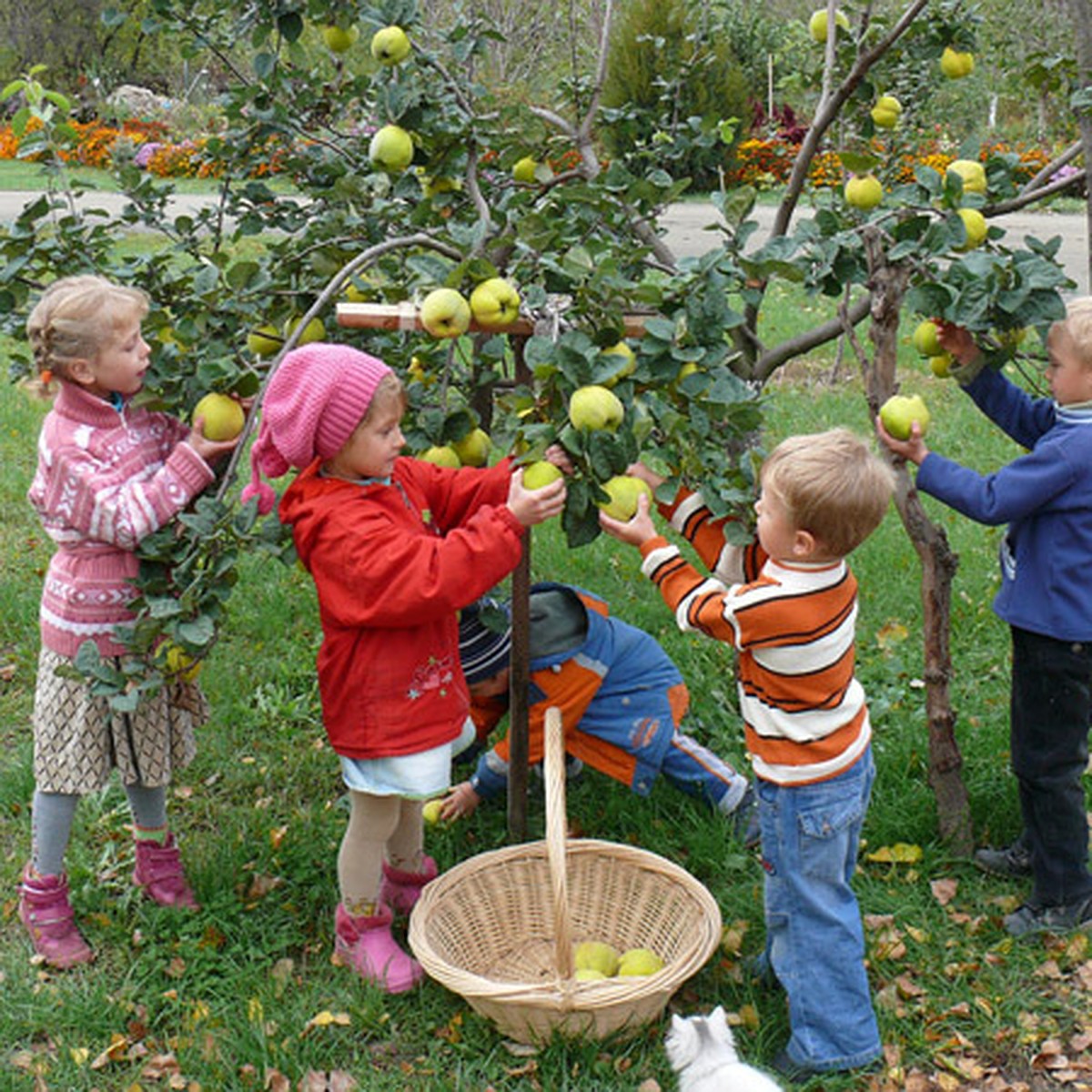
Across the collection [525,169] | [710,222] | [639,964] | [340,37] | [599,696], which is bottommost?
[639,964]

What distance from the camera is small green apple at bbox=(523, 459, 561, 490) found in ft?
6.88

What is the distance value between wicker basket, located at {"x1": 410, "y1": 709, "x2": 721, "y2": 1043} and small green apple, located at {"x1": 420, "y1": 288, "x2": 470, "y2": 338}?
0.78 m

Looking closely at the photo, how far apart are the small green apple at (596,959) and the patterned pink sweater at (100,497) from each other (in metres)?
1.11

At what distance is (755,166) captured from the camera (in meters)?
10.2

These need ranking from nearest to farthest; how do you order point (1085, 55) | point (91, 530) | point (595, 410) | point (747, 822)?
point (595, 410)
point (91, 530)
point (1085, 55)
point (747, 822)

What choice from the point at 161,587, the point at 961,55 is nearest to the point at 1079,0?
the point at 961,55

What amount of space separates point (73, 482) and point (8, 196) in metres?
13.2

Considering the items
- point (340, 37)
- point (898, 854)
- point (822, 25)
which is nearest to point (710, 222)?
point (822, 25)

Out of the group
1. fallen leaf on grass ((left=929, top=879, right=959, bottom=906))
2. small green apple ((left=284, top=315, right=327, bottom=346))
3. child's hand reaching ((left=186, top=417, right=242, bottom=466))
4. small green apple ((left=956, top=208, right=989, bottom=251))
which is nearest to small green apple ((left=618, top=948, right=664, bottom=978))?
fallen leaf on grass ((left=929, top=879, right=959, bottom=906))

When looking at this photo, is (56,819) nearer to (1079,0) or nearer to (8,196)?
(1079,0)

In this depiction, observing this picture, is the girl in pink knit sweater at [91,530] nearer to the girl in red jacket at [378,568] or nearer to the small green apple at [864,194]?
the girl in red jacket at [378,568]

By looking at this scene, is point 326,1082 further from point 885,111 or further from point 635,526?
point 885,111

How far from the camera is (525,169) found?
2949 millimetres

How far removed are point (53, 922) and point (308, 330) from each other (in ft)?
4.44
